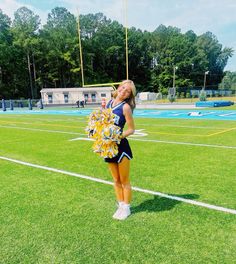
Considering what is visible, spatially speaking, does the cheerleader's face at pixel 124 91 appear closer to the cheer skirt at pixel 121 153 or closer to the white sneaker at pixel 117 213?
the cheer skirt at pixel 121 153

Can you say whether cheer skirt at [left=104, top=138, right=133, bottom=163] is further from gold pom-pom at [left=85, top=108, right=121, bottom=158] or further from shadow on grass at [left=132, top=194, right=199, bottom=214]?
shadow on grass at [left=132, top=194, right=199, bottom=214]

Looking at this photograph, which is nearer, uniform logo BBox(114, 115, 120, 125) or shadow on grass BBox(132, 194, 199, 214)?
uniform logo BBox(114, 115, 120, 125)

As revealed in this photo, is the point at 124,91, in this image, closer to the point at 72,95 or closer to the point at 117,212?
the point at 117,212

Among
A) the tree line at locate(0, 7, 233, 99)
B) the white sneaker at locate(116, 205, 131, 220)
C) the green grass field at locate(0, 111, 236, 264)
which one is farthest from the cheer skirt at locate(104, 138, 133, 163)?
the tree line at locate(0, 7, 233, 99)

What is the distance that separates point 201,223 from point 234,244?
1.61 ft

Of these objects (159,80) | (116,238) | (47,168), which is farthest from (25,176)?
(159,80)

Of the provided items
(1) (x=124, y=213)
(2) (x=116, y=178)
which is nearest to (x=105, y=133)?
(2) (x=116, y=178)

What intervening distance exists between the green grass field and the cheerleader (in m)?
0.21

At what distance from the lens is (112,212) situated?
375 centimetres

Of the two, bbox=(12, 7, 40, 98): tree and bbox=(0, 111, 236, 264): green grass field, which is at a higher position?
bbox=(12, 7, 40, 98): tree

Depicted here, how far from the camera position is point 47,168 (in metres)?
6.01

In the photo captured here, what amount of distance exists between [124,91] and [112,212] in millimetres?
1611

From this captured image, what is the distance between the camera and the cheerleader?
3.33m

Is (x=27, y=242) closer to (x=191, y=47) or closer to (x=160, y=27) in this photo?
(x=191, y=47)
